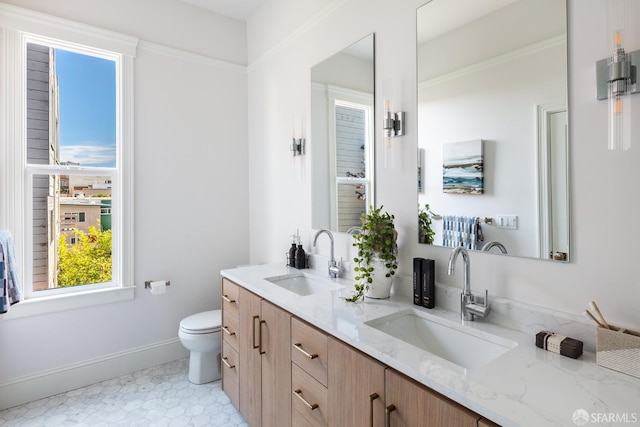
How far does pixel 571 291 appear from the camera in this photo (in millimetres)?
1171

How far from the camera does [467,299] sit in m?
1.37

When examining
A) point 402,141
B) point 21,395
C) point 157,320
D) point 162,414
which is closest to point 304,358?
point 402,141

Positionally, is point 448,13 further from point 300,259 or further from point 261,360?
point 261,360

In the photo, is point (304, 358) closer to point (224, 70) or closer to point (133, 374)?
point (133, 374)

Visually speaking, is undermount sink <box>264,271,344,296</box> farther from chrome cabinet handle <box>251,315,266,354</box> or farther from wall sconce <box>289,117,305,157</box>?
wall sconce <box>289,117,305,157</box>

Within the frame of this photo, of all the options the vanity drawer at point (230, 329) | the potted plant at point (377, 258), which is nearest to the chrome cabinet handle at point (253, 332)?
the vanity drawer at point (230, 329)

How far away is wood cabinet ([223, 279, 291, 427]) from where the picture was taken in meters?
1.62

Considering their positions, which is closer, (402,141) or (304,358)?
(304,358)

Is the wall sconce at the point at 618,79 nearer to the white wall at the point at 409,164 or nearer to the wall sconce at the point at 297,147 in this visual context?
the white wall at the point at 409,164

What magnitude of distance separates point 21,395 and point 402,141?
9.89 feet

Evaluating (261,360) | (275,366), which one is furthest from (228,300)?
(275,366)

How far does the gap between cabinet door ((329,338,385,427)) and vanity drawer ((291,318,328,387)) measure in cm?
5

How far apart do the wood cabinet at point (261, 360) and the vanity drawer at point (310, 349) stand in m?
0.06

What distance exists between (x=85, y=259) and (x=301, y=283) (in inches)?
68.7
